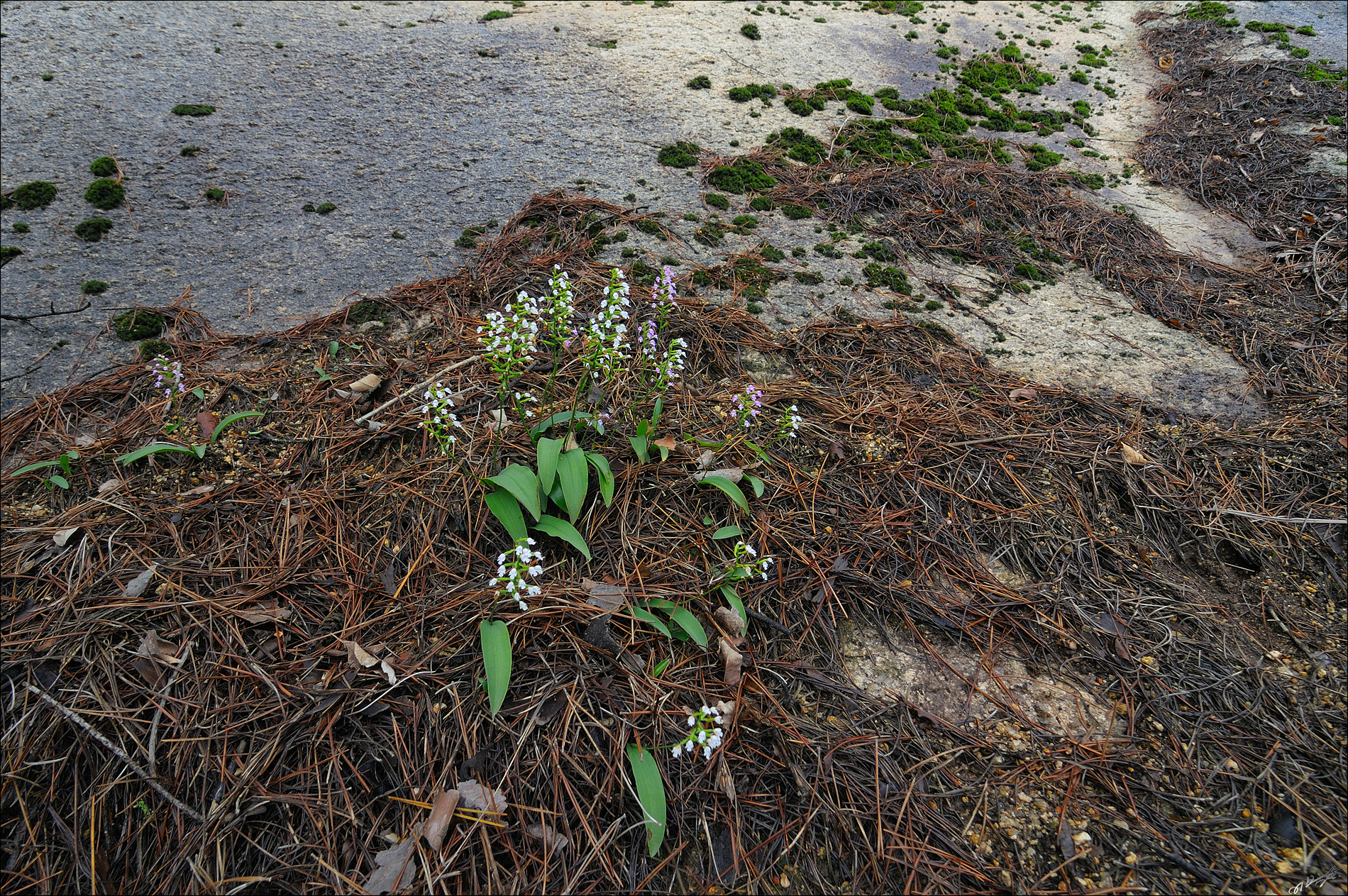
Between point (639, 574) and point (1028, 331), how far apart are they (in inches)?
117

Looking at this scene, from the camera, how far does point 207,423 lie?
9.05 ft

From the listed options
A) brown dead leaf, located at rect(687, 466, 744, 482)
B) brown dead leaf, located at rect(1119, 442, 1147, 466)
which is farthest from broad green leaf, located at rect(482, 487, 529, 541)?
brown dead leaf, located at rect(1119, 442, 1147, 466)

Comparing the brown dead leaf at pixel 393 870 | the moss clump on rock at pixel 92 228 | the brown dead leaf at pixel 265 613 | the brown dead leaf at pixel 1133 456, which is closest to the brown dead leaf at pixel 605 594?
the brown dead leaf at pixel 393 870

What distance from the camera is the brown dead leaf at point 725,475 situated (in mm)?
2615

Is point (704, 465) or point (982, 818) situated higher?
point (704, 465)

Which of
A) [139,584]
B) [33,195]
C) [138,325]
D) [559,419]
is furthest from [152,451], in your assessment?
[33,195]

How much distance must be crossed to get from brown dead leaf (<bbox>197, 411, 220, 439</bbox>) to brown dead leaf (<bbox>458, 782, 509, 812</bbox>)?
1963 mm

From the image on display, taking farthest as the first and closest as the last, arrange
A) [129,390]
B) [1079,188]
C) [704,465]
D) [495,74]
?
[495,74] → [1079,188] → [129,390] → [704,465]

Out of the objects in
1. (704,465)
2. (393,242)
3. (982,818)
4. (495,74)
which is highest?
(495,74)

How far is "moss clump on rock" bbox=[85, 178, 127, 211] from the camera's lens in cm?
375

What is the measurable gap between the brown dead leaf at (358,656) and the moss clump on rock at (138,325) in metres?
2.30

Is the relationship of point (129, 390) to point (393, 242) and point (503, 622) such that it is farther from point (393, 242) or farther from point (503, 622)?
point (503, 622)

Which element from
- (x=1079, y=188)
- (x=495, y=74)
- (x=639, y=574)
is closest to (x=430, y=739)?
(x=639, y=574)

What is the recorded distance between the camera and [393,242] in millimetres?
3807
